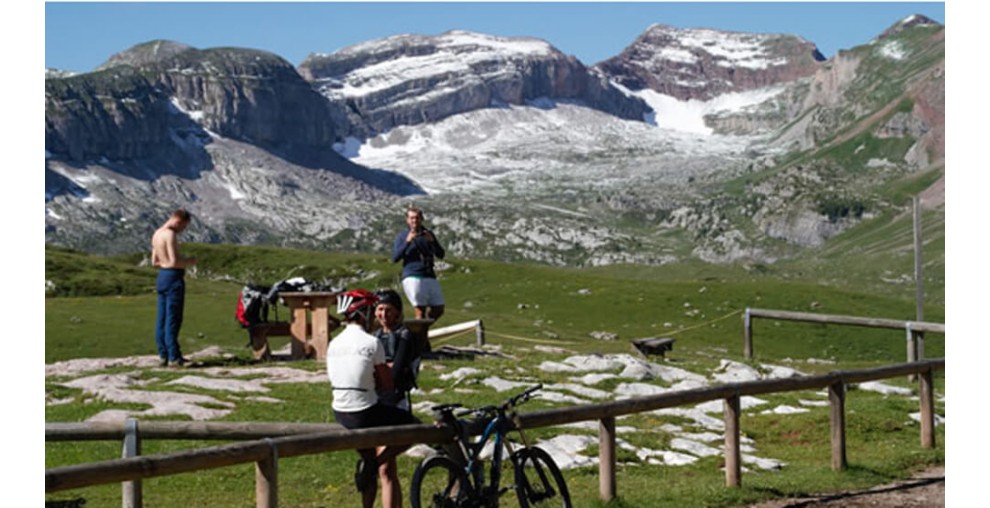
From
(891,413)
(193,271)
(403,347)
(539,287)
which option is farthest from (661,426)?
(193,271)

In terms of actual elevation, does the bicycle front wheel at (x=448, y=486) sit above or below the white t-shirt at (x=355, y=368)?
below

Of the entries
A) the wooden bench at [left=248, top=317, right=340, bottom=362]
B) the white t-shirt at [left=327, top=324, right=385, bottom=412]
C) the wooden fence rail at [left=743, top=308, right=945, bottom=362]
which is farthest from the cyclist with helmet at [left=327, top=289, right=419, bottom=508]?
the wooden fence rail at [left=743, top=308, right=945, bottom=362]

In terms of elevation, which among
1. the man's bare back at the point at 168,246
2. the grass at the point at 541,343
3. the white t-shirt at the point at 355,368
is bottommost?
the grass at the point at 541,343

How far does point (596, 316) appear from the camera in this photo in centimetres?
6191

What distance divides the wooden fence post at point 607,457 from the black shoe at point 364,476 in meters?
3.38

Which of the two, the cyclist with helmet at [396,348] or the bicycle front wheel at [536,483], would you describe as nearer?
the cyclist with helmet at [396,348]

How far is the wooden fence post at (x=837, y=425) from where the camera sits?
2006 cm

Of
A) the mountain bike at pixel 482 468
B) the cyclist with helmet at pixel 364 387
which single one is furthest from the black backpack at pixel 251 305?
the cyclist with helmet at pixel 364 387

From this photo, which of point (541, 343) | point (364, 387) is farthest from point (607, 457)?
point (541, 343)

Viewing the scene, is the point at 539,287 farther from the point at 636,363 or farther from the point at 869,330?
the point at 636,363

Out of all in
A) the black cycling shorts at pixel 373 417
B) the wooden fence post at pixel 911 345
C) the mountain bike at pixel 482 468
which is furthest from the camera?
the wooden fence post at pixel 911 345

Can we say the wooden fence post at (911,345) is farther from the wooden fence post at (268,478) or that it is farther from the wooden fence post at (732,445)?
the wooden fence post at (268,478)

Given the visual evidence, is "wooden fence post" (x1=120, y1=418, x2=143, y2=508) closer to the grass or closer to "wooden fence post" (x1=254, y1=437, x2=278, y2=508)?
"wooden fence post" (x1=254, y1=437, x2=278, y2=508)
